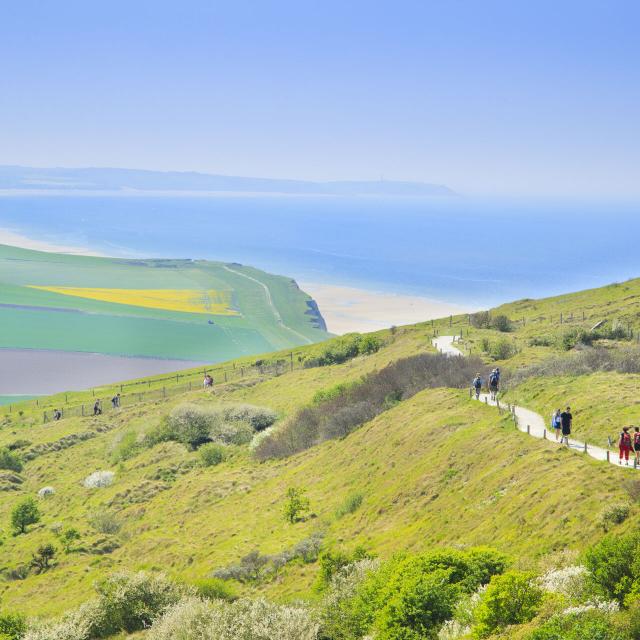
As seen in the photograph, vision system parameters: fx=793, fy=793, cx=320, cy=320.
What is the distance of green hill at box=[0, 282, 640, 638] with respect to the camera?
1591cm

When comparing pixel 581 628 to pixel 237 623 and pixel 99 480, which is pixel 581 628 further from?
pixel 99 480

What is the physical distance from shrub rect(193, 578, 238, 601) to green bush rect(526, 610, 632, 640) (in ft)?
29.3

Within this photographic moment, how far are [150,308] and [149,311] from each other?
264cm

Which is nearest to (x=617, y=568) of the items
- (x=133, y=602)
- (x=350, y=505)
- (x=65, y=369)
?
(x=133, y=602)

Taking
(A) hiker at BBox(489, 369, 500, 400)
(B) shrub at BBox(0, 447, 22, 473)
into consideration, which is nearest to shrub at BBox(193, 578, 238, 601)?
(A) hiker at BBox(489, 369, 500, 400)

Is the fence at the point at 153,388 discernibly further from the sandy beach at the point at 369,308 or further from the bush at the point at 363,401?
the sandy beach at the point at 369,308

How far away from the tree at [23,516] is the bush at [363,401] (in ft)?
28.7

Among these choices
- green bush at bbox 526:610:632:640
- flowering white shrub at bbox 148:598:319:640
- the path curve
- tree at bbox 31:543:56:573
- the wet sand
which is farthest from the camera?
the path curve

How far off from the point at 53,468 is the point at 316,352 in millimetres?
24058

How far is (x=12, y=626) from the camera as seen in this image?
55.0ft

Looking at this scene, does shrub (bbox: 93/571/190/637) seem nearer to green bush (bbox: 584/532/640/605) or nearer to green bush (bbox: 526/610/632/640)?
green bush (bbox: 526/610/632/640)

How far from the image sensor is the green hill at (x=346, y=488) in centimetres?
1591

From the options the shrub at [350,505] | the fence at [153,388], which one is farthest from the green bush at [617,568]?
the fence at [153,388]

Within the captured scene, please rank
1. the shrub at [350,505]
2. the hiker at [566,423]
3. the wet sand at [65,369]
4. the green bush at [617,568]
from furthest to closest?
the wet sand at [65,369]
the shrub at [350,505]
the hiker at [566,423]
the green bush at [617,568]
